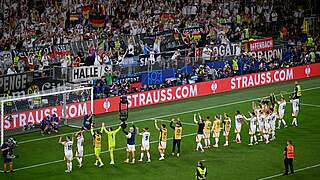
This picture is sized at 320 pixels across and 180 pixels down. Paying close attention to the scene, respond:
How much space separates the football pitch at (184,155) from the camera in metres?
32.4

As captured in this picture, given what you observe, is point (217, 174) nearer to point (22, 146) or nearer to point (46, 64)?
point (22, 146)

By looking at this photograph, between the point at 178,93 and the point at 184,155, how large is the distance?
39.6 feet

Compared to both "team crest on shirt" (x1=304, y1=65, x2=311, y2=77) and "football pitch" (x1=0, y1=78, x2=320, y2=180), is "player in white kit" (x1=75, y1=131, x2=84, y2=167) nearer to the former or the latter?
"football pitch" (x1=0, y1=78, x2=320, y2=180)

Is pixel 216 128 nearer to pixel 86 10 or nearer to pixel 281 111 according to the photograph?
pixel 281 111

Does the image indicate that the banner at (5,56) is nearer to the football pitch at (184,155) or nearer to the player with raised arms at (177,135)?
the football pitch at (184,155)

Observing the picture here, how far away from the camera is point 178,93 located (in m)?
47.1

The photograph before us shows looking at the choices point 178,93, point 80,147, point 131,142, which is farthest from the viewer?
point 178,93

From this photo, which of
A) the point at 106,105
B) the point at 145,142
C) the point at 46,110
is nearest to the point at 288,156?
the point at 145,142

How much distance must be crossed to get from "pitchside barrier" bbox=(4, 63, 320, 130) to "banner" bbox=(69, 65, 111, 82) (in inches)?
67.4

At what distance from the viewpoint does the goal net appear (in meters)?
38.5

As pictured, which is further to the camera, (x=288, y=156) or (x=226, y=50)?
(x=226, y=50)

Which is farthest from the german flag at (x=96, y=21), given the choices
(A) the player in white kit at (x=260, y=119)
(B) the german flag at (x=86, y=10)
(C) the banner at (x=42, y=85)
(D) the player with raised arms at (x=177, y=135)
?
(D) the player with raised arms at (x=177, y=135)

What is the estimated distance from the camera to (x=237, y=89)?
50375mm

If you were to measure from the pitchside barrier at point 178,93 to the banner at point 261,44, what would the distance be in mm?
2407
